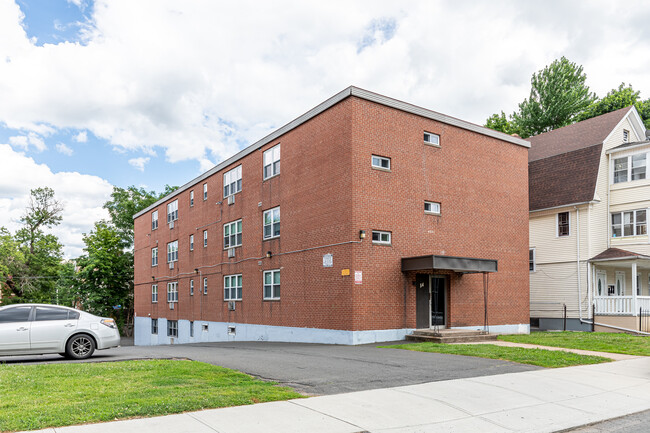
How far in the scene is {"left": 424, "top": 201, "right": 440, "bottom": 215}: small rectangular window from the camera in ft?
69.5

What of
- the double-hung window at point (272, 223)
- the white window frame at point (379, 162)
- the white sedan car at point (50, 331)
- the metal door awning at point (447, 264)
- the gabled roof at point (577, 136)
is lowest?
the white sedan car at point (50, 331)

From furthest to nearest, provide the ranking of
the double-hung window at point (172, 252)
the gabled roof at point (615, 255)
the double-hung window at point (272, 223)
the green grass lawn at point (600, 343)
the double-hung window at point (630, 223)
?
1. the double-hung window at point (172, 252)
2. the double-hung window at point (630, 223)
3. the gabled roof at point (615, 255)
4. the double-hung window at point (272, 223)
5. the green grass lawn at point (600, 343)

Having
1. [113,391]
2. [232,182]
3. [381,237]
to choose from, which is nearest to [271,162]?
[232,182]

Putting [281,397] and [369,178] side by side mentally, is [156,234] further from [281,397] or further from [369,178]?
[281,397]

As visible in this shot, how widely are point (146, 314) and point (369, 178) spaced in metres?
31.3

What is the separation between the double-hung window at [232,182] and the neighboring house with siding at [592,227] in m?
16.7

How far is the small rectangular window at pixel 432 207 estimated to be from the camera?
69.5 ft

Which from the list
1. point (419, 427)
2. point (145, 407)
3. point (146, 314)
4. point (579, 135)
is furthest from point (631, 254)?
point (146, 314)

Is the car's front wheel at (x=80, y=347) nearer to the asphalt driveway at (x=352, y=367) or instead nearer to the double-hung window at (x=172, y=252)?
the asphalt driveway at (x=352, y=367)

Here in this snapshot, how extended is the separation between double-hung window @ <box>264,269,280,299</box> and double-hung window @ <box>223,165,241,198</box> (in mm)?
5962

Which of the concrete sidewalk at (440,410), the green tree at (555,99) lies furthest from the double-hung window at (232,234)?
the green tree at (555,99)

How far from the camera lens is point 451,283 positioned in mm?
21172

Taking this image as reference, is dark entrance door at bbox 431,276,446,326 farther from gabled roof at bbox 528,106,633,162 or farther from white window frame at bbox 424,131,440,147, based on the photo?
gabled roof at bbox 528,106,633,162

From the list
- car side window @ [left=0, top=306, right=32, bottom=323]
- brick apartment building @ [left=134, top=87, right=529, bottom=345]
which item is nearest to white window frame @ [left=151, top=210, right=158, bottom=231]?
brick apartment building @ [left=134, top=87, right=529, bottom=345]
